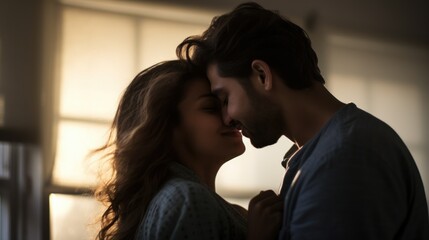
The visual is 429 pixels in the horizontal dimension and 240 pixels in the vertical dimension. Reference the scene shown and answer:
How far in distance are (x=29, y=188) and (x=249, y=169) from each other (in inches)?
36.0

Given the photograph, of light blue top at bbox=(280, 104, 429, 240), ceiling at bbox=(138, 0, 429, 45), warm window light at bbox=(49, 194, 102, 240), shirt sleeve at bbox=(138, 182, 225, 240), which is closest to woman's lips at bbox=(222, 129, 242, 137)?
shirt sleeve at bbox=(138, 182, 225, 240)

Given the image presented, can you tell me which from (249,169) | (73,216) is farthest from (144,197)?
(249,169)

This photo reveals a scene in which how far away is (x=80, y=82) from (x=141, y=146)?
4.04 feet

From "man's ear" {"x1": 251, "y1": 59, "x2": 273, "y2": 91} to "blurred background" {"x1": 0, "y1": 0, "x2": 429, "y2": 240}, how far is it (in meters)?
1.23

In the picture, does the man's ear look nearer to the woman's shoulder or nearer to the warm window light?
the woman's shoulder

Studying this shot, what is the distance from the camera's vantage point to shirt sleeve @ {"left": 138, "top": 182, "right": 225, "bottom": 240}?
1572 millimetres

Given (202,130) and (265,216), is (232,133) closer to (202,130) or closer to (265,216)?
(202,130)

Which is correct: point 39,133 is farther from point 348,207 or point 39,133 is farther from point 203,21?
point 348,207

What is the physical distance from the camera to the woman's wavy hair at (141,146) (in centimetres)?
175

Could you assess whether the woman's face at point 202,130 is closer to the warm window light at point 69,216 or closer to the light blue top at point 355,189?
the light blue top at point 355,189

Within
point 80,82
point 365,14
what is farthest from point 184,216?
point 365,14

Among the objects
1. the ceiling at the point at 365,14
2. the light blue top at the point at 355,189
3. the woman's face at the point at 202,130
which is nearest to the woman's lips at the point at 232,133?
the woman's face at the point at 202,130

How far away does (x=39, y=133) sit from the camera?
286 centimetres

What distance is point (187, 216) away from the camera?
1.58 metres
